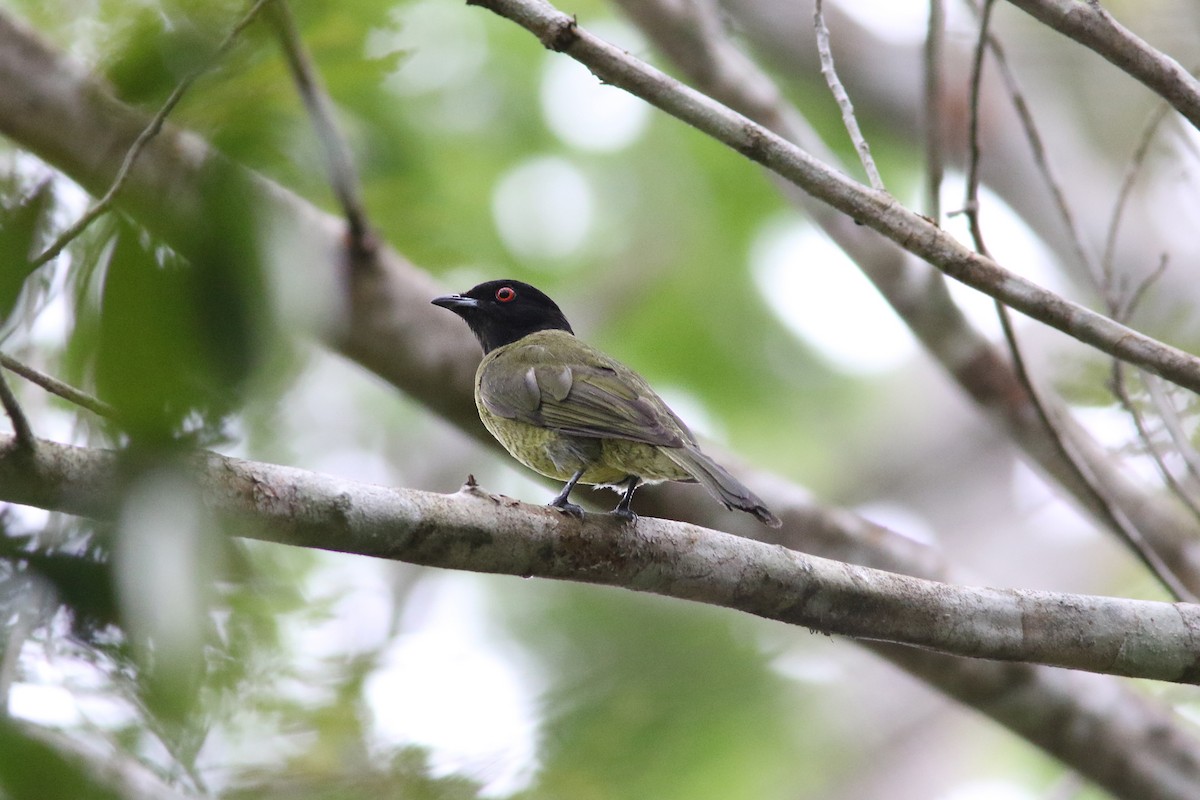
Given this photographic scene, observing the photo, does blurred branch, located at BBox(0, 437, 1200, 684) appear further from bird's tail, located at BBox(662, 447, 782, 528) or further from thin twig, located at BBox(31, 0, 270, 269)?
thin twig, located at BBox(31, 0, 270, 269)

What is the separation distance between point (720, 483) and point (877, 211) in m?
0.99

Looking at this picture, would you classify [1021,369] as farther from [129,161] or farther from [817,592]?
[129,161]

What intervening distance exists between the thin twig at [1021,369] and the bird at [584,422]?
3.69ft

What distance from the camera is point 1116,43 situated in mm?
2896

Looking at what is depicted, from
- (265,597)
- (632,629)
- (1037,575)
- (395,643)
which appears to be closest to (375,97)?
(395,643)

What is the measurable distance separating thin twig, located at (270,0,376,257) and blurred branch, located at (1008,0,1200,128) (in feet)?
7.34

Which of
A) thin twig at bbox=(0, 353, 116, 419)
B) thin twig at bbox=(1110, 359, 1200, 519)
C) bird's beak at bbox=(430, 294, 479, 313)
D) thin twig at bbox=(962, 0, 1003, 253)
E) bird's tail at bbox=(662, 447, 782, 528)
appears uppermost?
bird's beak at bbox=(430, 294, 479, 313)

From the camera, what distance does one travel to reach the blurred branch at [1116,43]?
2863mm

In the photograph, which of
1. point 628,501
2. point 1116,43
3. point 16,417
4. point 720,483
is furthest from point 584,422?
point 16,417

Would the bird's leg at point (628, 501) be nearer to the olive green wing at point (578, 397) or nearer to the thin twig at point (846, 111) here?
the olive green wing at point (578, 397)

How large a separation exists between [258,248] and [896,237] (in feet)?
7.66

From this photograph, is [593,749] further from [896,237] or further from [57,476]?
[57,476]

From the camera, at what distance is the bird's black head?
5.55 meters

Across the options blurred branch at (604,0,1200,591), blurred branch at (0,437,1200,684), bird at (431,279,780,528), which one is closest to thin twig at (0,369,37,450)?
blurred branch at (0,437,1200,684)
